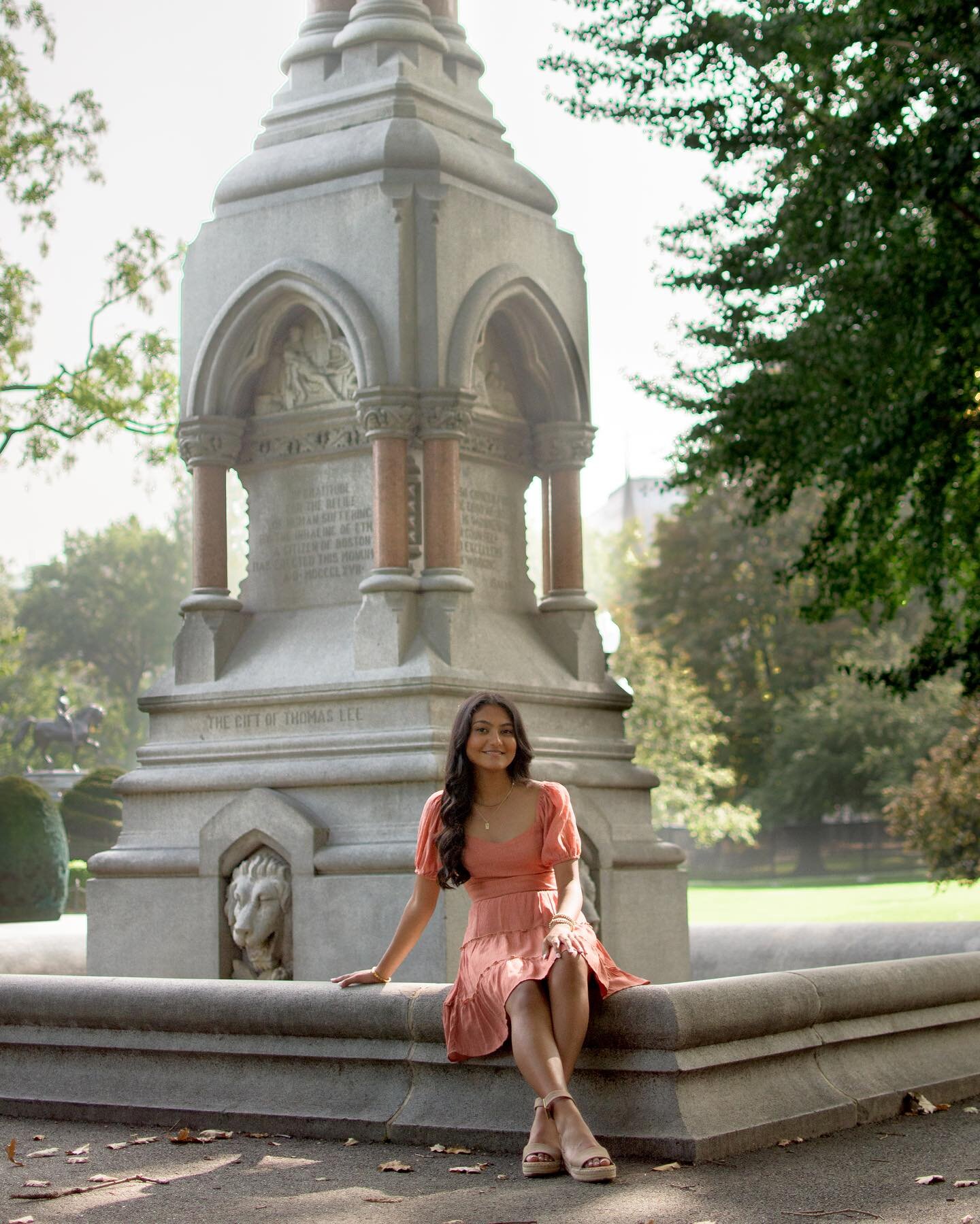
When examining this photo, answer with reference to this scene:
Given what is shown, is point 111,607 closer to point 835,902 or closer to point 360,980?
point 835,902

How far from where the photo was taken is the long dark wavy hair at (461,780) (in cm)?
679

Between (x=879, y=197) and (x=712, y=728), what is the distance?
144 ft

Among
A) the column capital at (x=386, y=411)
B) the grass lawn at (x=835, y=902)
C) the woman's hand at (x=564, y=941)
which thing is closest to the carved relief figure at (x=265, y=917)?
the column capital at (x=386, y=411)

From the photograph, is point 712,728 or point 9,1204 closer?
point 9,1204

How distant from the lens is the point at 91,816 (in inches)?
1276

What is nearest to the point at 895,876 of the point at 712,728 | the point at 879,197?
the point at 712,728

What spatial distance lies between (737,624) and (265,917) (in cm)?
4546

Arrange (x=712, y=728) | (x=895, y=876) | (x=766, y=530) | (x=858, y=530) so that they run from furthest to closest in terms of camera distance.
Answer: (x=712, y=728)
(x=766, y=530)
(x=895, y=876)
(x=858, y=530)

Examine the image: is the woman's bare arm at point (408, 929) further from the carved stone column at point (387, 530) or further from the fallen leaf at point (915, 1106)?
the carved stone column at point (387, 530)

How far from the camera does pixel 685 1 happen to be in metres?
14.6

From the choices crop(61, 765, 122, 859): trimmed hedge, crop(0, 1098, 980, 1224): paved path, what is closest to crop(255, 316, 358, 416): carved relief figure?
crop(0, 1098, 980, 1224): paved path

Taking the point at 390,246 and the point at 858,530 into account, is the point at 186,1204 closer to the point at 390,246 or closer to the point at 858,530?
the point at 390,246

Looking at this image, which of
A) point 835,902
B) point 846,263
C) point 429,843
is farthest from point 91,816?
point 429,843

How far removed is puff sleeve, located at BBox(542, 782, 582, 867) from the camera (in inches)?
267
